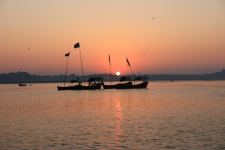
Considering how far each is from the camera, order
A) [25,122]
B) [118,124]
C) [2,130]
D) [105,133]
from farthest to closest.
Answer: [25,122]
[118,124]
[2,130]
[105,133]

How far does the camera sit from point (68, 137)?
35750 millimetres

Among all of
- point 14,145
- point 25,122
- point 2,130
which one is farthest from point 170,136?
point 25,122

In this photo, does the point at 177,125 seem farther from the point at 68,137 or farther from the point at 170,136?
the point at 68,137

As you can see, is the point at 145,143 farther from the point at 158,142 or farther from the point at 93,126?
the point at 93,126

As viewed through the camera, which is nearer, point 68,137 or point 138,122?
point 68,137

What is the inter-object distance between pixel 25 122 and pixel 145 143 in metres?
A: 19.7

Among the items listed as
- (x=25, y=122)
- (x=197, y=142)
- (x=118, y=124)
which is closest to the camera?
(x=197, y=142)

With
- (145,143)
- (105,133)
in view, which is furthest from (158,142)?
(105,133)

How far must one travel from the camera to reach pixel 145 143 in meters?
32.5

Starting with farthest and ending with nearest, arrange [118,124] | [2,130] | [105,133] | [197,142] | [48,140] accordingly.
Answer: [118,124] < [2,130] < [105,133] < [48,140] < [197,142]

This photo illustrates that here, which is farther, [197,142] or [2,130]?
[2,130]

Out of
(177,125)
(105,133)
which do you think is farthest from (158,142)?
(177,125)

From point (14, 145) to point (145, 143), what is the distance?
931 cm

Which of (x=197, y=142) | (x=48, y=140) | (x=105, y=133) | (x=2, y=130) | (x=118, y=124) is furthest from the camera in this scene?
(x=118, y=124)
